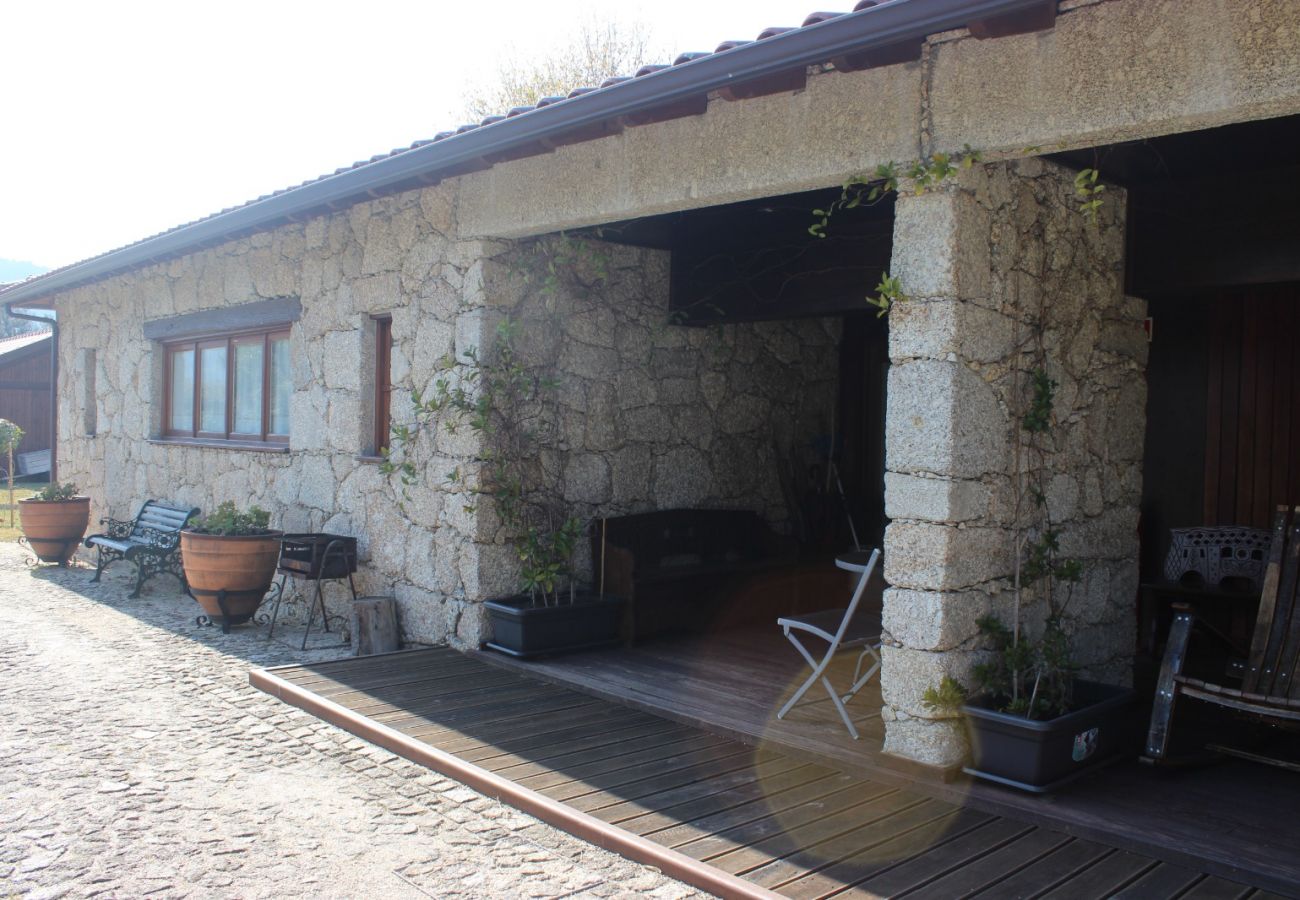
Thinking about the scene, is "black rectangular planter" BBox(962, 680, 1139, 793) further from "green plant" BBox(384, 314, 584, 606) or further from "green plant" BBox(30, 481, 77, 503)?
"green plant" BBox(30, 481, 77, 503)

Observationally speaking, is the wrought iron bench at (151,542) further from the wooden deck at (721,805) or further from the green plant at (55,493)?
the wooden deck at (721,805)

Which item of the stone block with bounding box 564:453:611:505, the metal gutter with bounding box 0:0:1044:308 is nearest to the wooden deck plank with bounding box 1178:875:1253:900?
the metal gutter with bounding box 0:0:1044:308

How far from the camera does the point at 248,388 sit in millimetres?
8211

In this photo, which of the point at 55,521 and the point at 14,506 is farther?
the point at 14,506

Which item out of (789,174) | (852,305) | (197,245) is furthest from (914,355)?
(197,245)

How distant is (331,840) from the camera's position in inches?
137

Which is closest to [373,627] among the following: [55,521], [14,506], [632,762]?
[632,762]

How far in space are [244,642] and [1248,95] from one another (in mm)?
5967

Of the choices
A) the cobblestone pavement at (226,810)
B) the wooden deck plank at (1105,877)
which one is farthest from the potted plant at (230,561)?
the wooden deck plank at (1105,877)

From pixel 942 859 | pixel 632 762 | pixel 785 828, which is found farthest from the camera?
pixel 632 762

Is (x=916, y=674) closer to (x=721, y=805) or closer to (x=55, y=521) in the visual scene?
(x=721, y=805)

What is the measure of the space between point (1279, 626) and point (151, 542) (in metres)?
7.62

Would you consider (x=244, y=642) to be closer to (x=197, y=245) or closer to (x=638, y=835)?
(x=197, y=245)

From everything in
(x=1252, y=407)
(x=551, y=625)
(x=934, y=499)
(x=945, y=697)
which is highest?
(x=1252, y=407)
